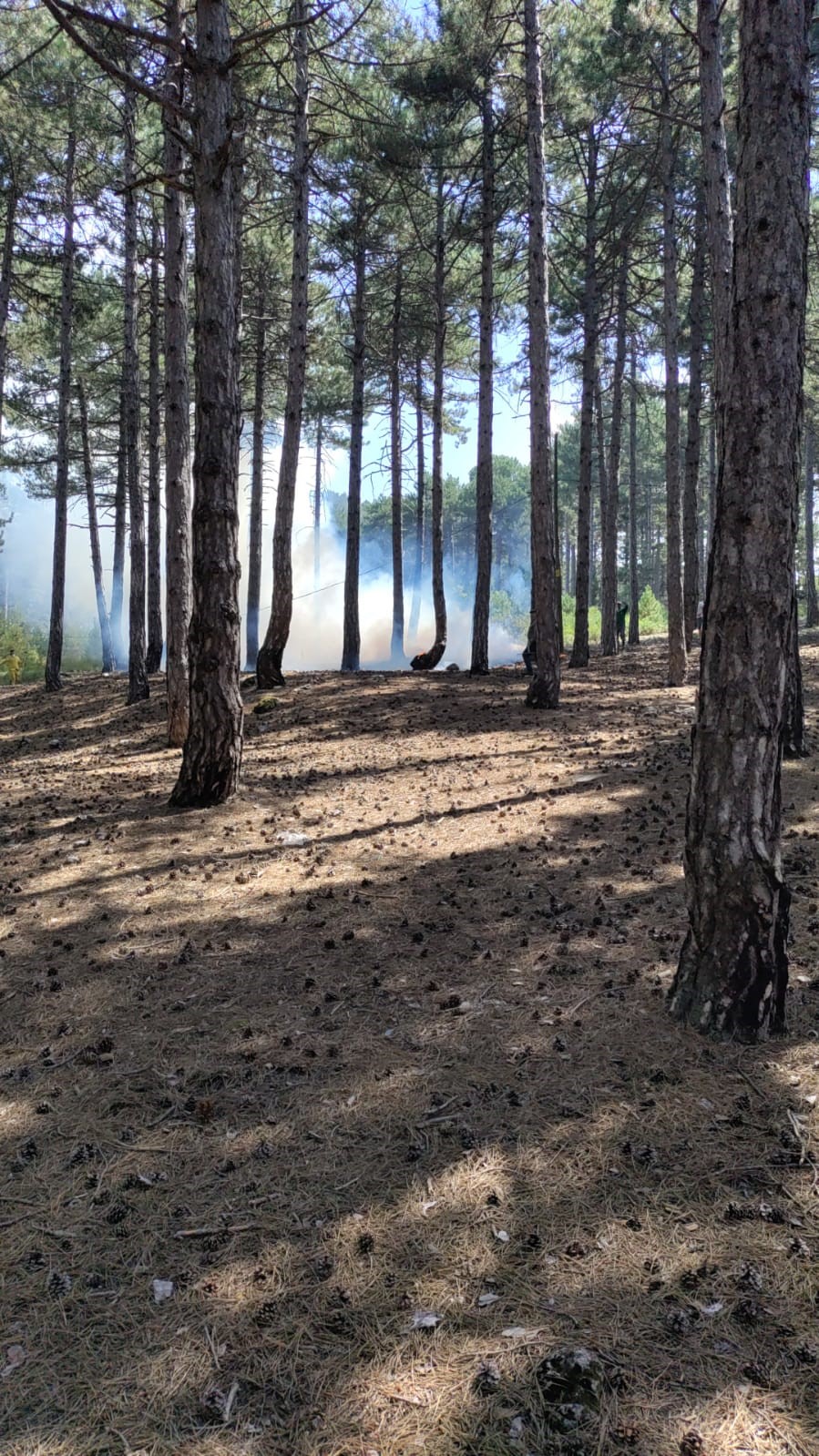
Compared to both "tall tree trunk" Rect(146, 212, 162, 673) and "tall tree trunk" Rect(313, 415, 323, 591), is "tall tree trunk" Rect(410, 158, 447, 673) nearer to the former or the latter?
"tall tree trunk" Rect(146, 212, 162, 673)

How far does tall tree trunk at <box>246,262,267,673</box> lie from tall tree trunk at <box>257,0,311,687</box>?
17.9 feet

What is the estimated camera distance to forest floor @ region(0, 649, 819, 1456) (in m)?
2.04

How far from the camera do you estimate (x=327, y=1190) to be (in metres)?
2.77

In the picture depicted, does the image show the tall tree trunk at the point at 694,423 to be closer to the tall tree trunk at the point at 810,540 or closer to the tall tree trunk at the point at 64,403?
the tall tree trunk at the point at 810,540

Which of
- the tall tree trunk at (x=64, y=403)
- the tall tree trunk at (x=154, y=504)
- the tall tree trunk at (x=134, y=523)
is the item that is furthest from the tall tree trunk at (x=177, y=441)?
the tall tree trunk at (x=64, y=403)

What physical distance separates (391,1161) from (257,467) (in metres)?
22.8

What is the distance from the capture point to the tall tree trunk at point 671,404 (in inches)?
520

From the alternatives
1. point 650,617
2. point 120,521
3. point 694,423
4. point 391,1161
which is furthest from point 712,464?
point 391,1161

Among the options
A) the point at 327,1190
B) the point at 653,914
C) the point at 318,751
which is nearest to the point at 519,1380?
the point at 327,1190

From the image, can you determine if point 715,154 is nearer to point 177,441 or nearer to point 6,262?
point 177,441

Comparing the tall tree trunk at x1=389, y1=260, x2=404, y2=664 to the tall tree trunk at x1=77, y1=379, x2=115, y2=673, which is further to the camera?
the tall tree trunk at x1=77, y1=379, x2=115, y2=673

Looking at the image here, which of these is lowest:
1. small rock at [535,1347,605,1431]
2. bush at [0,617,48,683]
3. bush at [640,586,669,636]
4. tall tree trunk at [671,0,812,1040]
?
small rock at [535,1347,605,1431]

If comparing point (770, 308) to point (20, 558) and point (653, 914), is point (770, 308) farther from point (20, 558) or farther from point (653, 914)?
point (20, 558)

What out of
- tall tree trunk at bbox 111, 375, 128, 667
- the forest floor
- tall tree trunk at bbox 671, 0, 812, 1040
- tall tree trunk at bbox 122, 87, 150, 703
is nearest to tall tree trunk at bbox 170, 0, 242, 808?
the forest floor
